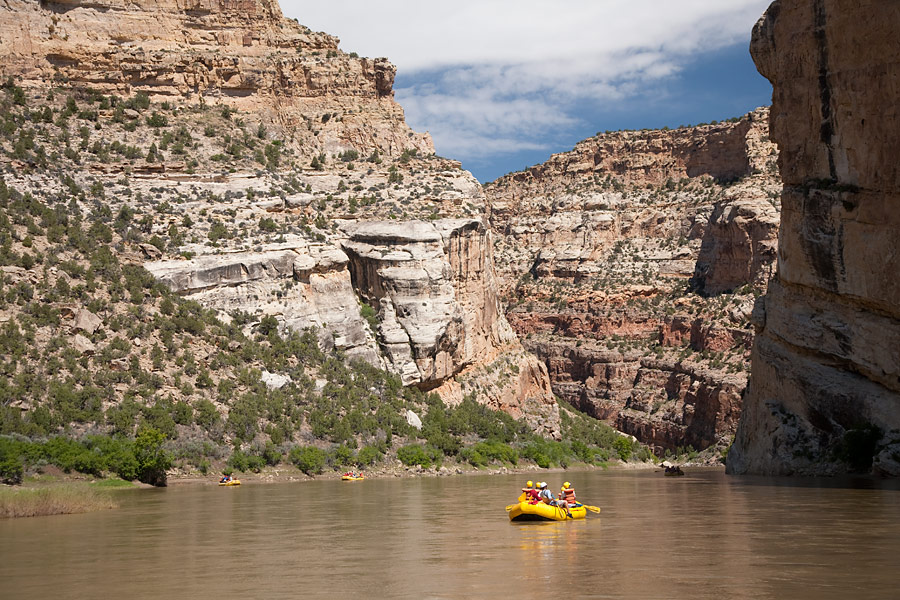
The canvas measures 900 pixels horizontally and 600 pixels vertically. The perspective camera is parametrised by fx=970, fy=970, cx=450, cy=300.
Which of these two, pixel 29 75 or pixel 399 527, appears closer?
pixel 399 527

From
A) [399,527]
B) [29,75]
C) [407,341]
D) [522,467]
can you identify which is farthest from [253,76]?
[399,527]

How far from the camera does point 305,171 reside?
246ft

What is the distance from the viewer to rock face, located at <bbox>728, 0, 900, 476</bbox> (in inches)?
1471

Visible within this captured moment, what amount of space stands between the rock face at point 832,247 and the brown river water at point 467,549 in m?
4.27

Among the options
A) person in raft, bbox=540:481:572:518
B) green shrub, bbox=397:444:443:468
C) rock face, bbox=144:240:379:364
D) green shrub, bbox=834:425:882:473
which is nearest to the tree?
green shrub, bbox=397:444:443:468

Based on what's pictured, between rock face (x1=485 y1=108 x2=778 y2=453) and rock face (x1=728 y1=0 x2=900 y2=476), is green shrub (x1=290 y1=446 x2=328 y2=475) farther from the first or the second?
rock face (x1=485 y1=108 x2=778 y2=453)

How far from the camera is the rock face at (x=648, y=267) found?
100375mm

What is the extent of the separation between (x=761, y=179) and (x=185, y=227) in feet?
229

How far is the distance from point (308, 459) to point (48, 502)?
22144mm

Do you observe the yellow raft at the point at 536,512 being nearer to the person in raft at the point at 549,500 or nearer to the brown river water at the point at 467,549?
the person in raft at the point at 549,500

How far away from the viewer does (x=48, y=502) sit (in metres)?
32.2

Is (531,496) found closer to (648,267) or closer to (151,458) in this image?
(151,458)

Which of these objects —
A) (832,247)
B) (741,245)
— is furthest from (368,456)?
(741,245)

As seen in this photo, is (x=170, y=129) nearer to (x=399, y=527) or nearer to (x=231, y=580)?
(x=399, y=527)
